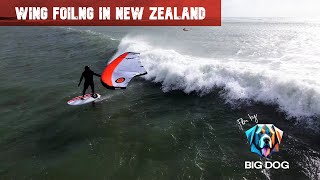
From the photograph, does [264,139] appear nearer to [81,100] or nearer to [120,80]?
[120,80]

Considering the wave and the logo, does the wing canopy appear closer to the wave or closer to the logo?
the logo

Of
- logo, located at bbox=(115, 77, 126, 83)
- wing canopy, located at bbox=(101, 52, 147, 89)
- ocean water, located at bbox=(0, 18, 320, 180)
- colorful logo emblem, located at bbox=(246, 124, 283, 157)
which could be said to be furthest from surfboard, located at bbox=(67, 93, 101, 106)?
colorful logo emblem, located at bbox=(246, 124, 283, 157)

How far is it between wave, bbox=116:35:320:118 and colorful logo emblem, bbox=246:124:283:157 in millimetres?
2115

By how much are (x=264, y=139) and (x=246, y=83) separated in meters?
5.66

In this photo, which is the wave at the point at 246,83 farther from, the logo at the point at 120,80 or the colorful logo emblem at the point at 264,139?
the logo at the point at 120,80

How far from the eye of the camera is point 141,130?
11.5 meters

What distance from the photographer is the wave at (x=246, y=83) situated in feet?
40.1

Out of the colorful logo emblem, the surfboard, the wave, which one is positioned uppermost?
the wave

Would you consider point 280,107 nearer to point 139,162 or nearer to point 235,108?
point 235,108

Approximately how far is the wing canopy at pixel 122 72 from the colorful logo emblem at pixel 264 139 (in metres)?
5.55

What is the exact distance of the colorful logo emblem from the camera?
9406 mm

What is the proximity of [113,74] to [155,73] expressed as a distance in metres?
5.35

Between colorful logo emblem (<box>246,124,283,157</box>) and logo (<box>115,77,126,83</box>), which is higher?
logo (<box>115,77,126,83</box>)

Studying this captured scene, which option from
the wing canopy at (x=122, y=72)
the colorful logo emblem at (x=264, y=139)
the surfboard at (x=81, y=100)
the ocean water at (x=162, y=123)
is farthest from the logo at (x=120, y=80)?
the colorful logo emblem at (x=264, y=139)
